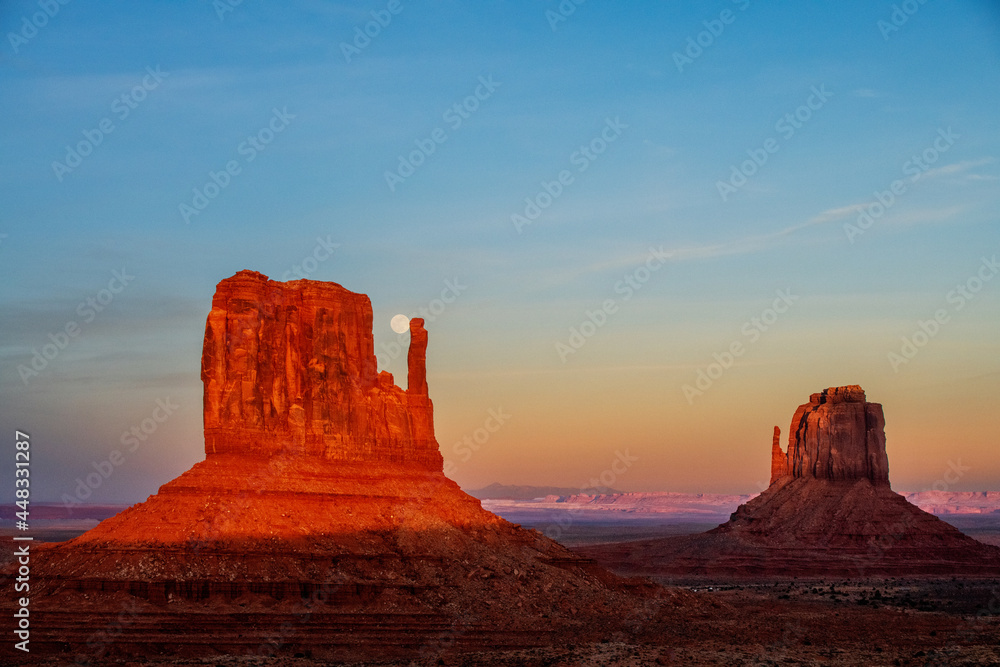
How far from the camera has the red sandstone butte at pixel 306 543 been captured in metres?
62.2

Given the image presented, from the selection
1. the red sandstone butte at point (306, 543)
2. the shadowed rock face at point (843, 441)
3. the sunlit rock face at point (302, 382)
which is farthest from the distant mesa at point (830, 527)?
the sunlit rock face at point (302, 382)

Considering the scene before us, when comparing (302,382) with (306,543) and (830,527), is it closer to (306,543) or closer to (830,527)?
(306,543)

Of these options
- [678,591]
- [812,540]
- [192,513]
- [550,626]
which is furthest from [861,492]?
[192,513]

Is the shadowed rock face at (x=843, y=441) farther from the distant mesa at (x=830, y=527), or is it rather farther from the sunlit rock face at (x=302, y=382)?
the sunlit rock face at (x=302, y=382)

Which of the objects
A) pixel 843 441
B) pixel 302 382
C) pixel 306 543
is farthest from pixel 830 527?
pixel 306 543

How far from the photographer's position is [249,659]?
192 ft

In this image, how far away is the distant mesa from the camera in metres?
129

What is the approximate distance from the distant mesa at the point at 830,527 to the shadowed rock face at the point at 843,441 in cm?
11

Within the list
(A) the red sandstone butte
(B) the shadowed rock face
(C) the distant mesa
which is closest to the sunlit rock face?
(A) the red sandstone butte

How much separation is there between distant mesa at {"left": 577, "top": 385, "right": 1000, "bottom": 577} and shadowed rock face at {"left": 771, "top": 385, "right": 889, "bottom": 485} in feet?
0.36

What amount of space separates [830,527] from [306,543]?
82228 millimetres

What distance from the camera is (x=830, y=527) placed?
136 meters

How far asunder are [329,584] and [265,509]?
19.1 ft

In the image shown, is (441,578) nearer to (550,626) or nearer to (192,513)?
(550,626)
